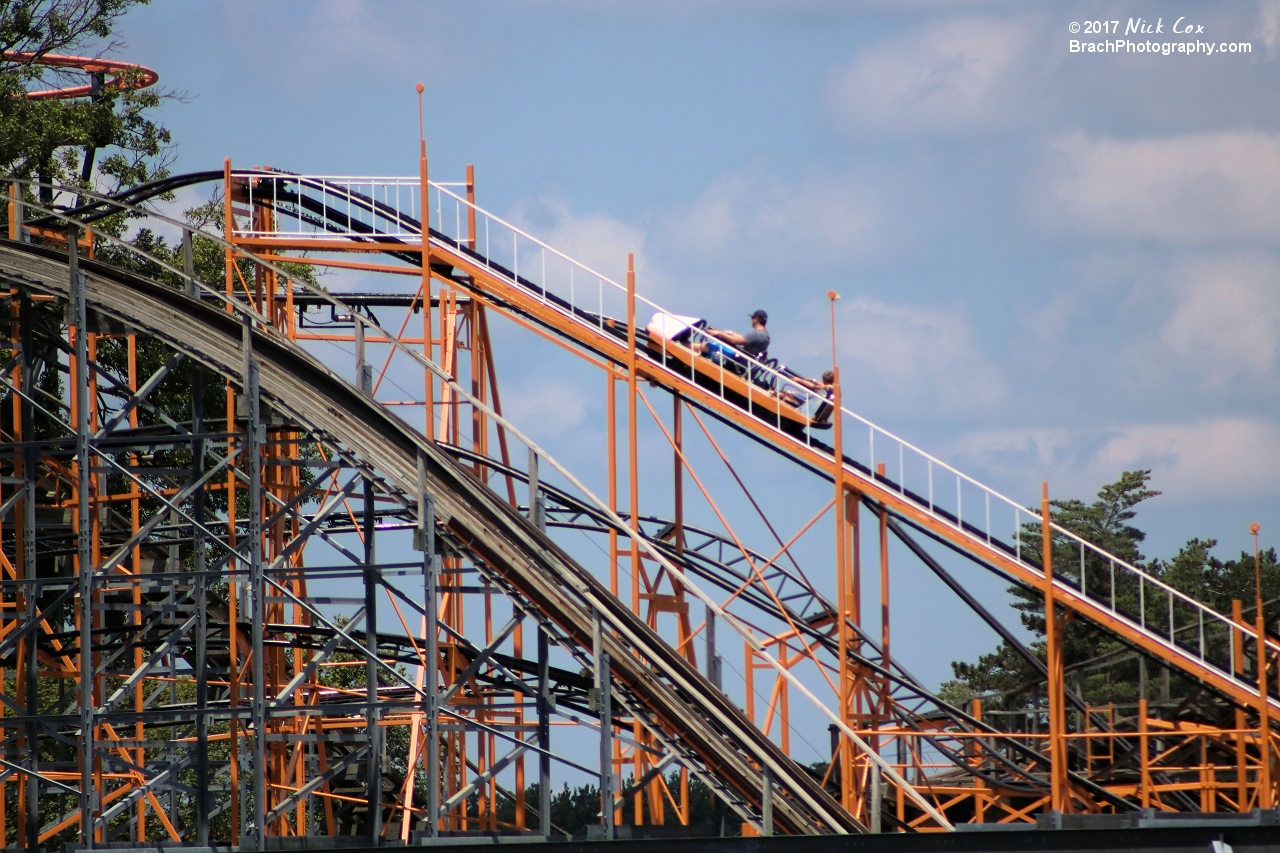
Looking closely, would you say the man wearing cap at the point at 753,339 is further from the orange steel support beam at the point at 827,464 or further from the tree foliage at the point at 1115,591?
the tree foliage at the point at 1115,591

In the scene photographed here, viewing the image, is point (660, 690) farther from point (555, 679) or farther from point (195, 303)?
point (195, 303)

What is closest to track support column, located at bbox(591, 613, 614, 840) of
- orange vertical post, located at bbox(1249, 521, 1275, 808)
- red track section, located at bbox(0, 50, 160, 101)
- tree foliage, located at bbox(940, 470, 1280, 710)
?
orange vertical post, located at bbox(1249, 521, 1275, 808)

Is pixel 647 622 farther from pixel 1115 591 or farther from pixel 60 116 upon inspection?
pixel 1115 591

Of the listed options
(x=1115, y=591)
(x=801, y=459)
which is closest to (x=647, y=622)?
(x=801, y=459)

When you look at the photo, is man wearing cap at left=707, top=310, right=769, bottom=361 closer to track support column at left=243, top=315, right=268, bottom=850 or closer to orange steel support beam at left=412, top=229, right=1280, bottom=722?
orange steel support beam at left=412, top=229, right=1280, bottom=722

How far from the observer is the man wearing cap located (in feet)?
80.3

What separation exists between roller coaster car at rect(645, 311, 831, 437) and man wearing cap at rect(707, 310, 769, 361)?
6.2 inches

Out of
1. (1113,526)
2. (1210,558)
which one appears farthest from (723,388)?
(1113,526)

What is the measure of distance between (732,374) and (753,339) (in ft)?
2.56

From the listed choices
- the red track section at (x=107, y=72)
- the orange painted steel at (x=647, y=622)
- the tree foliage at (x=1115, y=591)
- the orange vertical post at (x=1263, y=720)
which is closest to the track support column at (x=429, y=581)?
the orange painted steel at (x=647, y=622)

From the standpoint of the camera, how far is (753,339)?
80.2 feet

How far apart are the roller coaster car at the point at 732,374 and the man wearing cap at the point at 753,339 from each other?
0.52ft

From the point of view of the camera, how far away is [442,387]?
79.7ft

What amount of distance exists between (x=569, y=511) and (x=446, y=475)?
562 centimetres
